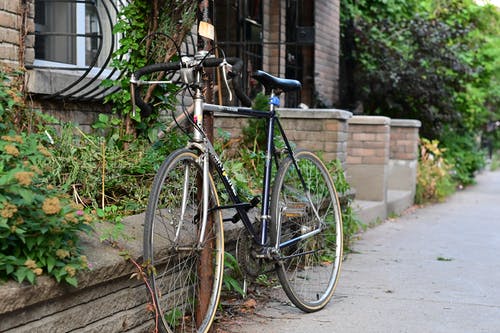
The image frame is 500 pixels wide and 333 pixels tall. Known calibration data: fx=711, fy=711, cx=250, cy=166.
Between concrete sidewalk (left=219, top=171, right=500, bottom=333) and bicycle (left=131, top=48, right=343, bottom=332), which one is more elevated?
bicycle (left=131, top=48, right=343, bottom=332)

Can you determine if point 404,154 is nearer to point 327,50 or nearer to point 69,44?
point 327,50

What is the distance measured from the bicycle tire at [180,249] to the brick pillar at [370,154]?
560cm

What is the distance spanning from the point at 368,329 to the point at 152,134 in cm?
191

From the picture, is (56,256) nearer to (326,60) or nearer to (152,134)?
(152,134)

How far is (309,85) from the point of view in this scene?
1104 centimetres

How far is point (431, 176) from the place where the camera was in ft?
38.8

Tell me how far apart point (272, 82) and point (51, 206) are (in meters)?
1.87

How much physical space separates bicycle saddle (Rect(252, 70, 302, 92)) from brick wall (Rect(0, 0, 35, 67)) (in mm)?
1597

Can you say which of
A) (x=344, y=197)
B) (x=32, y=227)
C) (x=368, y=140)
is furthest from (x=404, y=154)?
(x=32, y=227)

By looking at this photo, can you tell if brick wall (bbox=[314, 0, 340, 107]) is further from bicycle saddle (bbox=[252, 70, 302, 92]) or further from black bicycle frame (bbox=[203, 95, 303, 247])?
black bicycle frame (bbox=[203, 95, 303, 247])

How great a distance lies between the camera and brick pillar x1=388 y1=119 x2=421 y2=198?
1066cm

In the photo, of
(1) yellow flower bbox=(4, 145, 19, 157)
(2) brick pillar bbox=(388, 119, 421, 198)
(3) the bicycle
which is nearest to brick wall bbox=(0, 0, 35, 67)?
(3) the bicycle

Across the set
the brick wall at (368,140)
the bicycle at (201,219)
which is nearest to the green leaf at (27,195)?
the bicycle at (201,219)

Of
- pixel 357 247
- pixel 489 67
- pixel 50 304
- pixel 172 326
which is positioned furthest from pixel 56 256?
pixel 489 67
